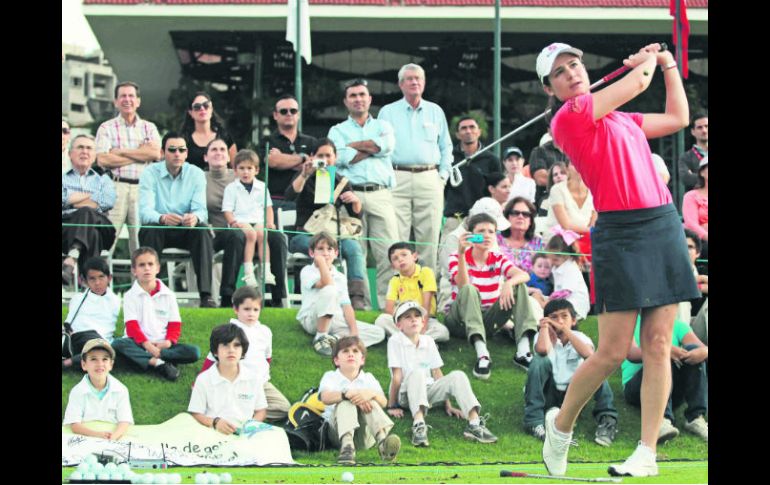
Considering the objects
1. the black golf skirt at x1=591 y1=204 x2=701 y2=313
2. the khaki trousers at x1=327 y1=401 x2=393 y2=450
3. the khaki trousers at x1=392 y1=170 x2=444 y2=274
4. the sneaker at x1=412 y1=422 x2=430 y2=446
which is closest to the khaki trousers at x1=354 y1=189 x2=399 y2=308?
the khaki trousers at x1=392 y1=170 x2=444 y2=274

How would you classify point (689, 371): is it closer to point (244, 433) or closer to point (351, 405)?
point (351, 405)

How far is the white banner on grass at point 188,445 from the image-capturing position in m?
8.23

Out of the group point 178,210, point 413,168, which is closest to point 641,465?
point 178,210

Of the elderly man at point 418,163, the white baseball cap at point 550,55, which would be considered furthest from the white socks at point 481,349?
the white baseball cap at point 550,55

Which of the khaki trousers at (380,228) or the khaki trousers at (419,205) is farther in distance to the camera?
the khaki trousers at (419,205)

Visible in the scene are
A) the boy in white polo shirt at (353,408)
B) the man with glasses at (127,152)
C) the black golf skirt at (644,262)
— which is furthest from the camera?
the man with glasses at (127,152)

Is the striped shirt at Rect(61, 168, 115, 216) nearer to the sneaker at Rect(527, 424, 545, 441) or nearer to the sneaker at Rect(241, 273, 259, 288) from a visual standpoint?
the sneaker at Rect(241, 273, 259, 288)

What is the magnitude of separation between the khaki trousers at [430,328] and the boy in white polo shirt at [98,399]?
2238 millimetres

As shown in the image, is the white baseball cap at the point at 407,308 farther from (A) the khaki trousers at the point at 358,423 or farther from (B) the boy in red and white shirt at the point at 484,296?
(A) the khaki trousers at the point at 358,423

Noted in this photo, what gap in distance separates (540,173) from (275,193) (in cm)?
301

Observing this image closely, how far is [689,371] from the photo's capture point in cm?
948

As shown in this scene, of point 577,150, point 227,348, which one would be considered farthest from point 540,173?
point 577,150

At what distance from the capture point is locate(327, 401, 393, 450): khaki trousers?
28.1 feet

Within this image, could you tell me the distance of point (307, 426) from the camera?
8.66 m
